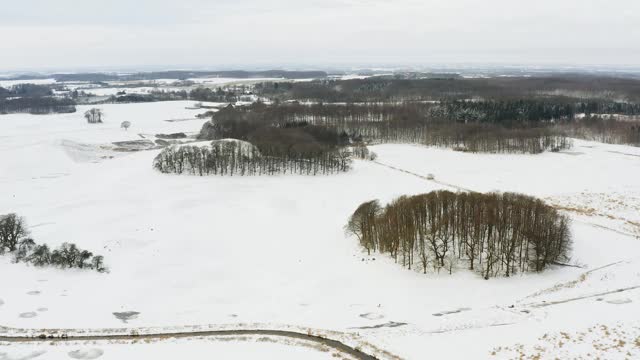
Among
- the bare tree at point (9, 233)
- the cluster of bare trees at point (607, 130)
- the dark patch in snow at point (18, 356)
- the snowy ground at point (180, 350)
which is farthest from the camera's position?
the cluster of bare trees at point (607, 130)

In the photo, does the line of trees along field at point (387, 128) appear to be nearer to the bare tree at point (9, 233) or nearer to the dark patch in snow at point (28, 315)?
the bare tree at point (9, 233)

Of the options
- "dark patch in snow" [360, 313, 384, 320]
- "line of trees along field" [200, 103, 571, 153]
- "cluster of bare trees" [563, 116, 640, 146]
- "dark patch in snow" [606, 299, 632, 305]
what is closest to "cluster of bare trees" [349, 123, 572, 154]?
"line of trees along field" [200, 103, 571, 153]

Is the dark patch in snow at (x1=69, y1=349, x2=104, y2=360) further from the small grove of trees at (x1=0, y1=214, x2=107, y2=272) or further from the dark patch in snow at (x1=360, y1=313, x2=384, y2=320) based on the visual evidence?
the dark patch in snow at (x1=360, y1=313, x2=384, y2=320)

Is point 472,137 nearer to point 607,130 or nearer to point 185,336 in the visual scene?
point 607,130

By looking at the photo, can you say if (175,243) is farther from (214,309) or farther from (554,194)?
(554,194)

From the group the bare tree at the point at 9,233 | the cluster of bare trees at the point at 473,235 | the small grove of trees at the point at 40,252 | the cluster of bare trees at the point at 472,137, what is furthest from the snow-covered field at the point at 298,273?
the cluster of bare trees at the point at 472,137

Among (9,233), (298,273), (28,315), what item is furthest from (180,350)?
(9,233)
